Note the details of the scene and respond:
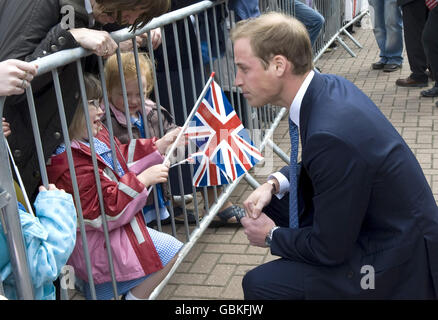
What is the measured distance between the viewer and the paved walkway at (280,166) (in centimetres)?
375

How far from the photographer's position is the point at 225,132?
10.8ft

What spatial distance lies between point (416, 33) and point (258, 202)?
538 centimetres

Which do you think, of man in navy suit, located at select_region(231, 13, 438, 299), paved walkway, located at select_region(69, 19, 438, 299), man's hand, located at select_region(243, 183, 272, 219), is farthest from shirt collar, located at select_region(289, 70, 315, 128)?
paved walkway, located at select_region(69, 19, 438, 299)

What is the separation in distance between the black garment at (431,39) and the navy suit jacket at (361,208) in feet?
15.6

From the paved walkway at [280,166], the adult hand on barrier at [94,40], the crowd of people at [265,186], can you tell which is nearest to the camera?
the crowd of people at [265,186]

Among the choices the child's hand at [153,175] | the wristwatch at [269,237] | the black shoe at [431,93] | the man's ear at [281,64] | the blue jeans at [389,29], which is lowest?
the black shoe at [431,93]

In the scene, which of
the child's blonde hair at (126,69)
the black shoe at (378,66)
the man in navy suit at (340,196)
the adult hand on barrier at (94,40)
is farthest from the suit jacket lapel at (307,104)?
the black shoe at (378,66)

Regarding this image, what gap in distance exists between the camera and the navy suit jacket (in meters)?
2.31

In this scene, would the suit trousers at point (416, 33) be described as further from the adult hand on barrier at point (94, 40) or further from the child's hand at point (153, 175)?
the adult hand on barrier at point (94, 40)

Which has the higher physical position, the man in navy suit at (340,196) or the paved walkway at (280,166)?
the man in navy suit at (340,196)

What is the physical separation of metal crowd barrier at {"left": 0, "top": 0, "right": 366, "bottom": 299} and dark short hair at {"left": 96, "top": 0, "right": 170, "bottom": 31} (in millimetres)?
163

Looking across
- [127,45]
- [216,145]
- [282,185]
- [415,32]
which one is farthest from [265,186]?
[415,32]

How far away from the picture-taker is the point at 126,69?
3408 mm
